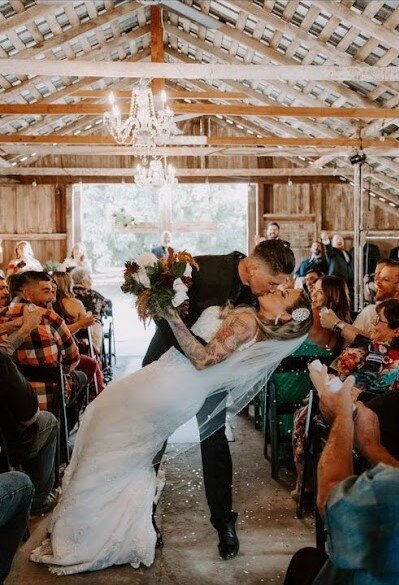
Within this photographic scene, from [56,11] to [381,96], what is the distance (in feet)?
15.0

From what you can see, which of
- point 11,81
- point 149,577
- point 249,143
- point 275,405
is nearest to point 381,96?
point 249,143

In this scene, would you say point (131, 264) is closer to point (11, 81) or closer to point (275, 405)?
point (275, 405)

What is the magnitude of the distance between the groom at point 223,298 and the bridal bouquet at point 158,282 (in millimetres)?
232

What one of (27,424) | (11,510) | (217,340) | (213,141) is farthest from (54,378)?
(213,141)

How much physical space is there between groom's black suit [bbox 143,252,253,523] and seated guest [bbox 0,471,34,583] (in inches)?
38.5

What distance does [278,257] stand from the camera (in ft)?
8.75

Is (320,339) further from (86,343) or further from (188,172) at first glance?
(188,172)

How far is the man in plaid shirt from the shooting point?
11.3 feet

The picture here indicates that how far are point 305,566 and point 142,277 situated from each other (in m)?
1.48

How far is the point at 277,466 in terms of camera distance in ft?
12.1

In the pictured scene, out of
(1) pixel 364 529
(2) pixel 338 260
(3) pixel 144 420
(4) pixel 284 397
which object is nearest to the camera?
(1) pixel 364 529

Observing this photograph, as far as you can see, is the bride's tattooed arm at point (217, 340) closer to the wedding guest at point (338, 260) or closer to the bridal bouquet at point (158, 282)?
the bridal bouquet at point (158, 282)

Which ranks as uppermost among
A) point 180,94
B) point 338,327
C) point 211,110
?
point 180,94

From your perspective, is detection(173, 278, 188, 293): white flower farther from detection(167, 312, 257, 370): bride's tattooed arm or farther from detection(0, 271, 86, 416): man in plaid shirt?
detection(0, 271, 86, 416): man in plaid shirt
